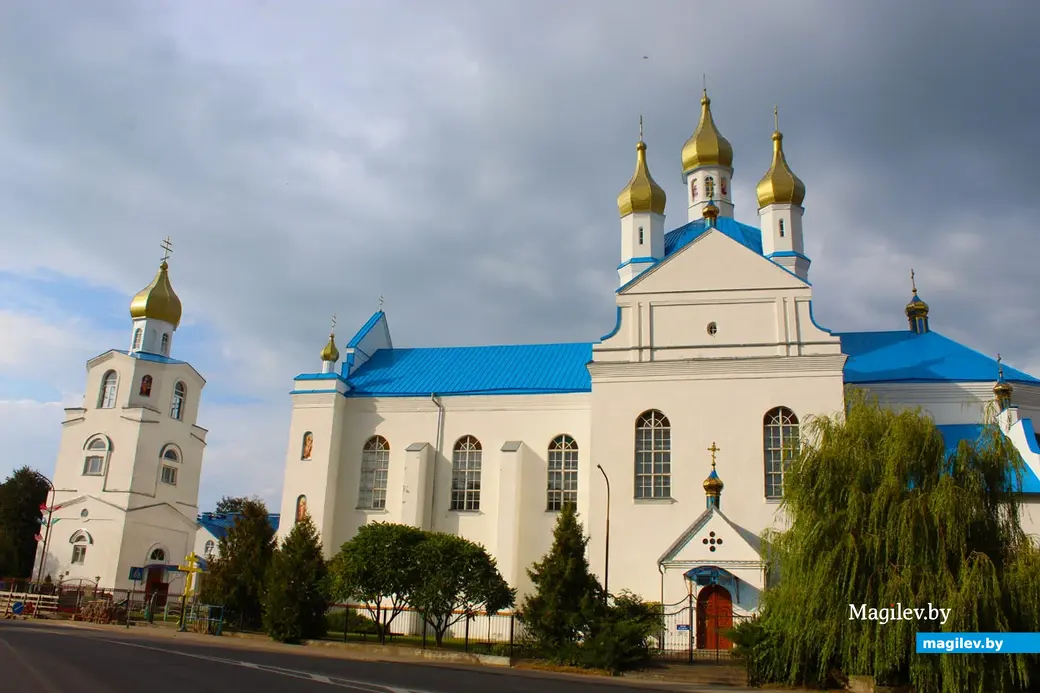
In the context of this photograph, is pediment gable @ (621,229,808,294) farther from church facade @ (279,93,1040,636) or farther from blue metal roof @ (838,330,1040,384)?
blue metal roof @ (838,330,1040,384)

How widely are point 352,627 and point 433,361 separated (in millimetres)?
11840

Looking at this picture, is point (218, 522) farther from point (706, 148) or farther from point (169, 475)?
point (706, 148)

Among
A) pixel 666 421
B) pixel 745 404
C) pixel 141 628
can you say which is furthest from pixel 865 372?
pixel 141 628

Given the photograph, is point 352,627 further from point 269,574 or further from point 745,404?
point 745,404

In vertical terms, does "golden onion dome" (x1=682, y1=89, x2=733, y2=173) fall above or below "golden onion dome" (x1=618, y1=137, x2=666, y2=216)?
above

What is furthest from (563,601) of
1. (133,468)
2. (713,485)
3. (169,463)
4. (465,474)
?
(169,463)

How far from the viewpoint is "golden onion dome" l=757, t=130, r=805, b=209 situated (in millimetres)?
30828

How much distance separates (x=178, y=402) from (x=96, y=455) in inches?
175

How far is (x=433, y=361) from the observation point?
116 feet

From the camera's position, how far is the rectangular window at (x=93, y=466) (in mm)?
38031

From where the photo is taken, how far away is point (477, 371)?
33.7 meters

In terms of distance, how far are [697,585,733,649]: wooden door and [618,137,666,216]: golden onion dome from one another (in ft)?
49.3

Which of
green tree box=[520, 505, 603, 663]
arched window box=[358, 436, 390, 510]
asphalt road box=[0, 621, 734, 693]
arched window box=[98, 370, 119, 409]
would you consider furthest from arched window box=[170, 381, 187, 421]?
green tree box=[520, 505, 603, 663]

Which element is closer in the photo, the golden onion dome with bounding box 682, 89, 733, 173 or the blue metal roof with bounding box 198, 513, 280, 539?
the golden onion dome with bounding box 682, 89, 733, 173
